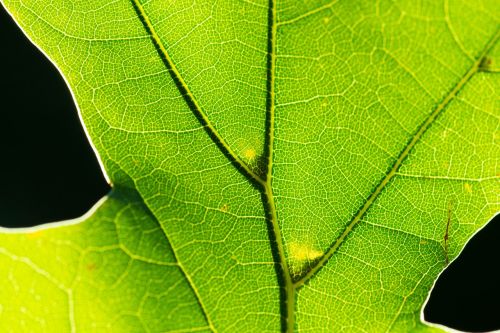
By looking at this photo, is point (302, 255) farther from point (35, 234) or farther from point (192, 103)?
point (35, 234)

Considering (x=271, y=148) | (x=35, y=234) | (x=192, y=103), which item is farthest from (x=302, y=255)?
(x=35, y=234)

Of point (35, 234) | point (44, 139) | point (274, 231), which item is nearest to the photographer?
point (35, 234)

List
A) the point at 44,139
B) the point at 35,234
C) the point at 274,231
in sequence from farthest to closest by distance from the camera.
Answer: the point at 44,139 < the point at 274,231 < the point at 35,234

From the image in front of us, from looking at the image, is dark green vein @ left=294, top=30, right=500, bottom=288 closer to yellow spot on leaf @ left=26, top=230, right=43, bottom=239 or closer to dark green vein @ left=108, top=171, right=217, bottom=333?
dark green vein @ left=108, top=171, right=217, bottom=333

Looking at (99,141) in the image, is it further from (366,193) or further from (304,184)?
(366,193)

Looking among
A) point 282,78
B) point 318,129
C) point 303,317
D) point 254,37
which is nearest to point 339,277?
point 303,317
